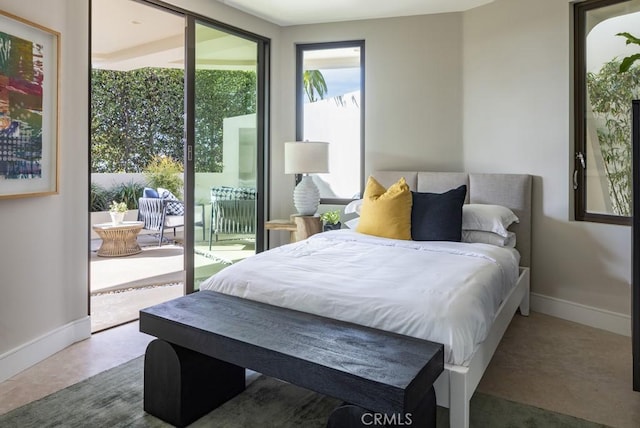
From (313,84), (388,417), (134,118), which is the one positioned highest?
(134,118)

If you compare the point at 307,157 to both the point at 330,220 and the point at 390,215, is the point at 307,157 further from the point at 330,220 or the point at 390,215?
the point at 390,215

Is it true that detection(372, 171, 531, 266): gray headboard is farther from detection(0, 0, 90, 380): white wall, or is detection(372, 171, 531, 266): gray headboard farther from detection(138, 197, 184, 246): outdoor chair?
detection(138, 197, 184, 246): outdoor chair

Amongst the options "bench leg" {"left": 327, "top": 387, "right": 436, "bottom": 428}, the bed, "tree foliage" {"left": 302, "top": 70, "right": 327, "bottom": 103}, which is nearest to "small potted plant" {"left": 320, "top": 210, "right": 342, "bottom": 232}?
the bed

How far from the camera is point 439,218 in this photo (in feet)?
10.5

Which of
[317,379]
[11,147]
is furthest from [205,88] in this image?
[317,379]

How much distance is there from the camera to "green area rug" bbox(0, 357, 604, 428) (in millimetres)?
1958

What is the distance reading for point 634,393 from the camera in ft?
7.41

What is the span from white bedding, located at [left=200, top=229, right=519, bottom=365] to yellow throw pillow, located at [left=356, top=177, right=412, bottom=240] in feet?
0.66

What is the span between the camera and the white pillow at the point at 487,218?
3197 millimetres

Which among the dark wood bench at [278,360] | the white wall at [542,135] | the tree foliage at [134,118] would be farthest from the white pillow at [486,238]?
the tree foliage at [134,118]

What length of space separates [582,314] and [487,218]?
1068 millimetres

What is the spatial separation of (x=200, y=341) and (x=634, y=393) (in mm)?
2199

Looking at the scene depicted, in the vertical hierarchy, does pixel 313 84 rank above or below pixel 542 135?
above

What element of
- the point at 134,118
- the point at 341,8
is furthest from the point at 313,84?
the point at 134,118
